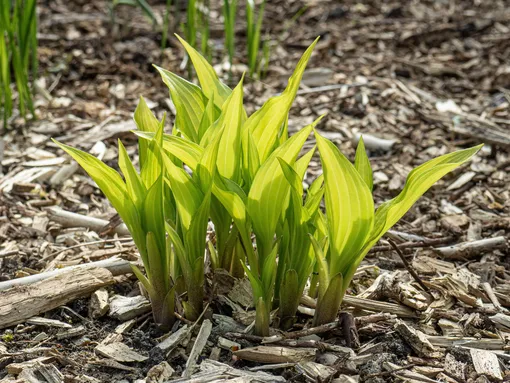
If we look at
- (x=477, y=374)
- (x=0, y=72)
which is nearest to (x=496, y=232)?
(x=477, y=374)

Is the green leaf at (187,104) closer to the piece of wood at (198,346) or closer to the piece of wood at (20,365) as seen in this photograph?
the piece of wood at (198,346)

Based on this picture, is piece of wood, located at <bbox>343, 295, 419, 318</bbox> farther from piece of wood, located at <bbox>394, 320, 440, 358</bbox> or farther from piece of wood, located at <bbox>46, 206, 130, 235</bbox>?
piece of wood, located at <bbox>46, 206, 130, 235</bbox>

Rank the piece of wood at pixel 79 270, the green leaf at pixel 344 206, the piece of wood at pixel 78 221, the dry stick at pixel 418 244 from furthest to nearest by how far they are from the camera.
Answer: the piece of wood at pixel 78 221 < the dry stick at pixel 418 244 < the piece of wood at pixel 79 270 < the green leaf at pixel 344 206

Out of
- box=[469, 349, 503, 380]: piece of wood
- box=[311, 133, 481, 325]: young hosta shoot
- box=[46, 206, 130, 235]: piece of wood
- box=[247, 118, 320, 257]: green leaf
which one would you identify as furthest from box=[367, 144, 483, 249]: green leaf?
box=[46, 206, 130, 235]: piece of wood

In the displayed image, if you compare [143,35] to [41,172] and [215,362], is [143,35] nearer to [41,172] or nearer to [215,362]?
[41,172]

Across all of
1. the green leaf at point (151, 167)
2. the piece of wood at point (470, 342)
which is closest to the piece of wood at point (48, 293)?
the green leaf at point (151, 167)

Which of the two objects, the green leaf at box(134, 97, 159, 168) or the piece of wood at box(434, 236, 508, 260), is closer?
the green leaf at box(134, 97, 159, 168)

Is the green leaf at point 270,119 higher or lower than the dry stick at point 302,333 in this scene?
higher

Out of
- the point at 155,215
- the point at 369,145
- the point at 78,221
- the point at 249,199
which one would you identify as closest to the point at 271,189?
the point at 249,199
